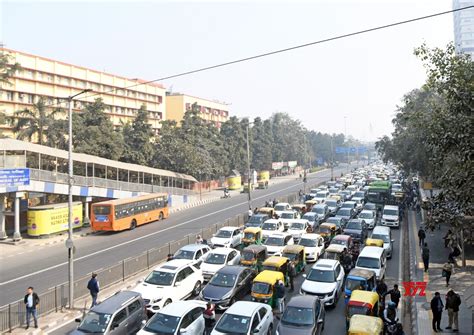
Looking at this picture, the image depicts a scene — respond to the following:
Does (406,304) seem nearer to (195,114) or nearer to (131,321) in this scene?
(131,321)

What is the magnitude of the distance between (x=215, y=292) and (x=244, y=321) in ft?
13.2

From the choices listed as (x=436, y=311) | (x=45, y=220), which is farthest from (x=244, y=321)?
(x=45, y=220)

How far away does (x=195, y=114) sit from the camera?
78250mm

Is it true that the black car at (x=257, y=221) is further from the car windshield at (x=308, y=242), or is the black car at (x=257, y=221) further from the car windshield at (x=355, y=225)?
the car windshield at (x=308, y=242)

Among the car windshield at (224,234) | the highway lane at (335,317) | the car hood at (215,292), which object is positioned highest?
the car windshield at (224,234)

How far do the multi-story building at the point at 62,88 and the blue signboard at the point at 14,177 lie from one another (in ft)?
80.1

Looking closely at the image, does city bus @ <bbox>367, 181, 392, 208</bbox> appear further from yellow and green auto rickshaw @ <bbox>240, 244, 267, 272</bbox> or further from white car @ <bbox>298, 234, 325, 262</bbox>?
yellow and green auto rickshaw @ <bbox>240, 244, 267, 272</bbox>

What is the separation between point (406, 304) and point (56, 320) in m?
14.1

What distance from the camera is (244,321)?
13.5 meters

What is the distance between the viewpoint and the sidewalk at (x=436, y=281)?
16.0 meters

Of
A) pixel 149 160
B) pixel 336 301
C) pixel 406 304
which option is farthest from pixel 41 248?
pixel 149 160

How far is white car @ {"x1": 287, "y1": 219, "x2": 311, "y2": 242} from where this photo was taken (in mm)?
29686

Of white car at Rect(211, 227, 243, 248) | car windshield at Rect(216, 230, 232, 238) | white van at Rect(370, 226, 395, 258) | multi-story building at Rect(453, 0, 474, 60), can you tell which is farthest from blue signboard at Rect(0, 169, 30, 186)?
multi-story building at Rect(453, 0, 474, 60)

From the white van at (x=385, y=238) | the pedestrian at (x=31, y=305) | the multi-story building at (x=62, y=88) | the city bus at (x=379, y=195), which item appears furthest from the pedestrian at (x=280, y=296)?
the multi-story building at (x=62, y=88)
